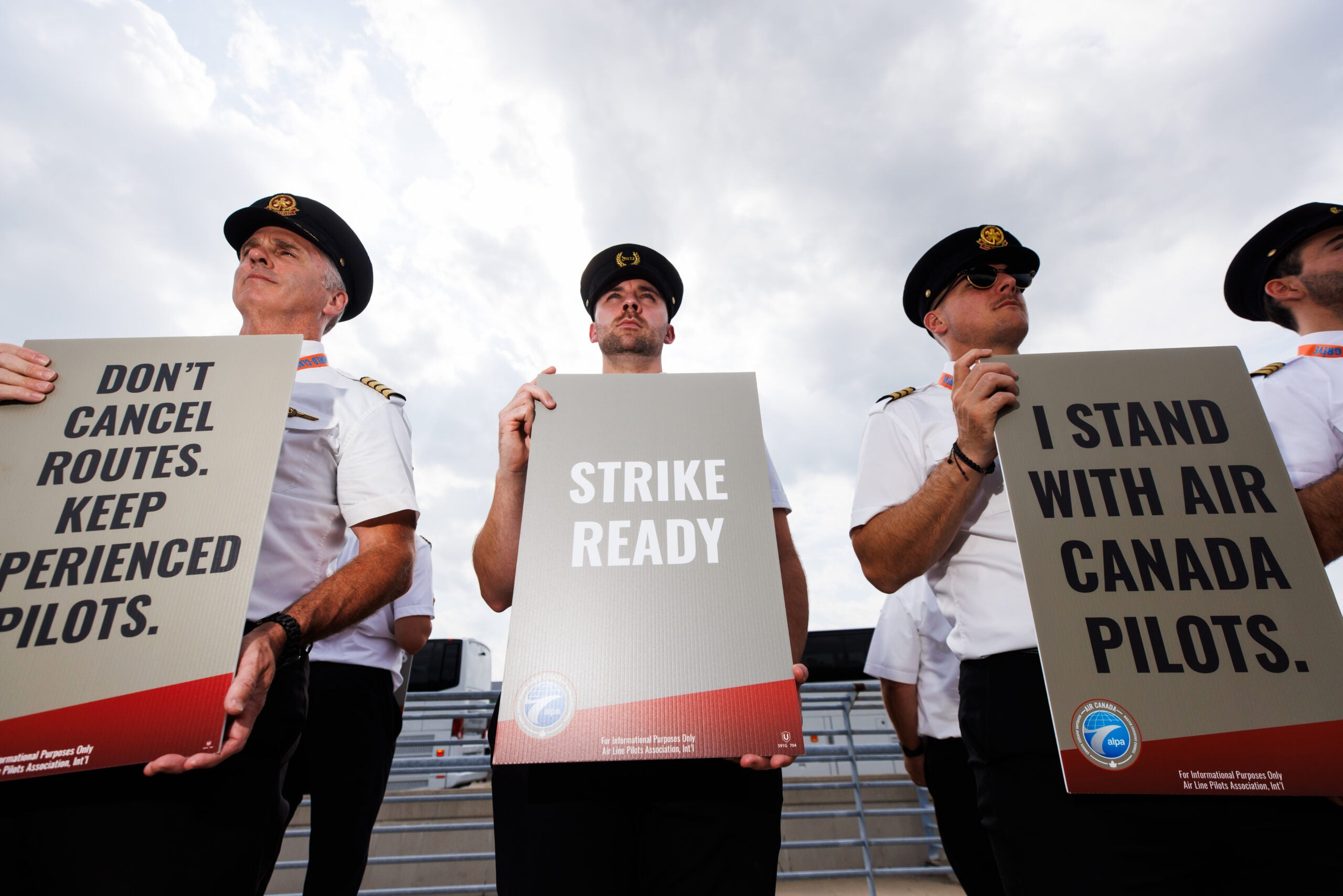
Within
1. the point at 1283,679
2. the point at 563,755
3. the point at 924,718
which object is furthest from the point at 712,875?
the point at 924,718

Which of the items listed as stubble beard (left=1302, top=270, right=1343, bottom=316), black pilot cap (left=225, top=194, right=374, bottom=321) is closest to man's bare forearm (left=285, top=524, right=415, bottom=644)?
black pilot cap (left=225, top=194, right=374, bottom=321)

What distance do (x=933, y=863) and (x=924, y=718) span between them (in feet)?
11.5

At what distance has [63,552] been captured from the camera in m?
1.17

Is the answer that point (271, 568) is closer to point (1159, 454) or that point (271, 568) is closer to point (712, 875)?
point (712, 875)

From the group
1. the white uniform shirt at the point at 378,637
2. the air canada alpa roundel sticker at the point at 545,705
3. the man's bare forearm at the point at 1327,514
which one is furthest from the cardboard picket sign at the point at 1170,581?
the white uniform shirt at the point at 378,637

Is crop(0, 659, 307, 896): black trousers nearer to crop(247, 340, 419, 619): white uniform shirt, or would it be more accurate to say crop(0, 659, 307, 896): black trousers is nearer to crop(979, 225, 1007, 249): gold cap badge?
→ crop(247, 340, 419, 619): white uniform shirt

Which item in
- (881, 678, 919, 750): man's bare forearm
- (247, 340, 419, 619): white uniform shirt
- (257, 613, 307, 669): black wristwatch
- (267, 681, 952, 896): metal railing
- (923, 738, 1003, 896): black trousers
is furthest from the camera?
(267, 681, 952, 896): metal railing

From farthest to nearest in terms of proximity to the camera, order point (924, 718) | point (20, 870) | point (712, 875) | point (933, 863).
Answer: point (933, 863)
point (924, 718)
point (712, 875)
point (20, 870)

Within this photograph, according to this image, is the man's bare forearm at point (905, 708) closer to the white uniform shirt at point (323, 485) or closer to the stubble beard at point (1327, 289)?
the stubble beard at point (1327, 289)

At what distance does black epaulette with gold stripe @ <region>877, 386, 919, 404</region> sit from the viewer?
1941 mm

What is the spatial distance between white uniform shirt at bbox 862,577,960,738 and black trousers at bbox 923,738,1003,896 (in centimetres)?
8

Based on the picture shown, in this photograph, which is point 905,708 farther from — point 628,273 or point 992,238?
point 628,273

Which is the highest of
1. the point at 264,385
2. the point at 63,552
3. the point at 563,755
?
the point at 264,385

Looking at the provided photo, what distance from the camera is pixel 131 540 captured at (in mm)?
1188
